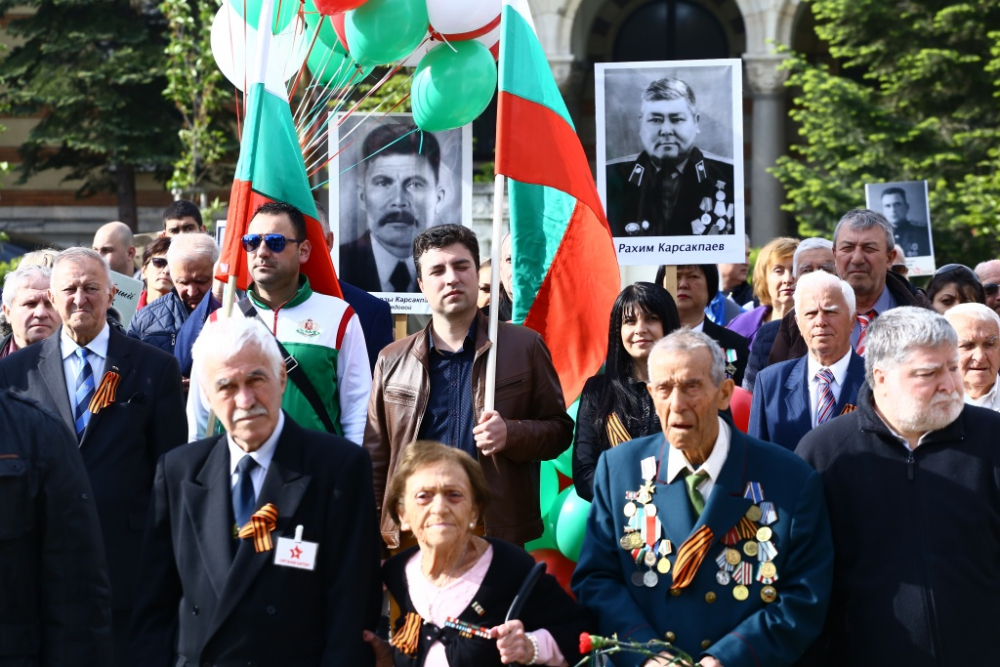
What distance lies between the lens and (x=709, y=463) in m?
4.39

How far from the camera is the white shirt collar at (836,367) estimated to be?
558 cm

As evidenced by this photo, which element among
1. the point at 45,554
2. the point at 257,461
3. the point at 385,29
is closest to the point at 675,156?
the point at 385,29

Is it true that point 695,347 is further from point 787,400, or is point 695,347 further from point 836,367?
point 836,367

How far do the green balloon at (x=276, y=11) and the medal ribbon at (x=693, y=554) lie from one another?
10.1 ft

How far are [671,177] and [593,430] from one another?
6.99 feet

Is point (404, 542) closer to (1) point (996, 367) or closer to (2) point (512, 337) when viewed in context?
(2) point (512, 337)

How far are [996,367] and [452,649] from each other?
2766mm

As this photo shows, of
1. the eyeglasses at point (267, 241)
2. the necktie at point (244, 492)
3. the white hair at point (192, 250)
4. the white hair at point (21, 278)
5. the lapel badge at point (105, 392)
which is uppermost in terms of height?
the white hair at point (192, 250)

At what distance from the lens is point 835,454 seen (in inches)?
178

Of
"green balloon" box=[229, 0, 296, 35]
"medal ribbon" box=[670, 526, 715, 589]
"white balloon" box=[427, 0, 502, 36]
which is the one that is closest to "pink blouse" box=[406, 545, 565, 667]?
"medal ribbon" box=[670, 526, 715, 589]

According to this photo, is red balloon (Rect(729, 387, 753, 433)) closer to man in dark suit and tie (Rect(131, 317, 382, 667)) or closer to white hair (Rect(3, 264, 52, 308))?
man in dark suit and tie (Rect(131, 317, 382, 667))

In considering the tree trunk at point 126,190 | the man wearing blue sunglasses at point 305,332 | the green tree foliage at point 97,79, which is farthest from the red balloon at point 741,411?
the tree trunk at point 126,190

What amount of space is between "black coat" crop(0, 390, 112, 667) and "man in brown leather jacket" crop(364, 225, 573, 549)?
1.66 m

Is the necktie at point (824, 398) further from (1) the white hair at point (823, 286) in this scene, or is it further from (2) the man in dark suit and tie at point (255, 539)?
(2) the man in dark suit and tie at point (255, 539)
